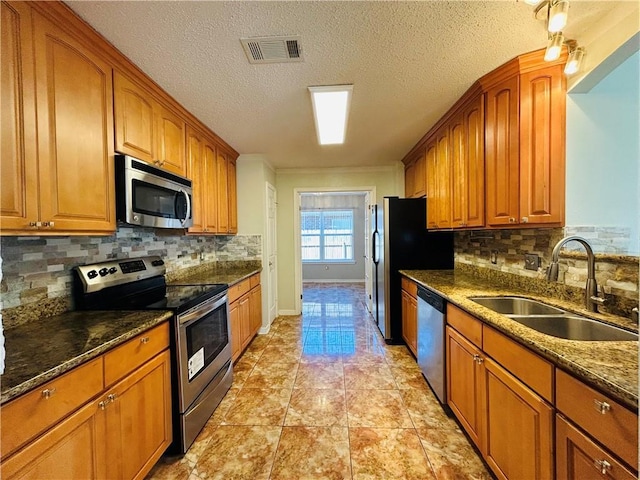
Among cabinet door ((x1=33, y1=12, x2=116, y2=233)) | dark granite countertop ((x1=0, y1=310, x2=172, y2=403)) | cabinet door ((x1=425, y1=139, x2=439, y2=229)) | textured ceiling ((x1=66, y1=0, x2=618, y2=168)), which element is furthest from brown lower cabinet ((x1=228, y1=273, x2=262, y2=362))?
cabinet door ((x1=425, y1=139, x2=439, y2=229))

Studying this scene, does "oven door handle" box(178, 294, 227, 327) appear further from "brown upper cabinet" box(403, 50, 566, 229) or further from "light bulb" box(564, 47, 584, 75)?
"light bulb" box(564, 47, 584, 75)

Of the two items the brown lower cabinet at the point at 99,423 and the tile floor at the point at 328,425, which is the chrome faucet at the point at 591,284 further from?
the brown lower cabinet at the point at 99,423

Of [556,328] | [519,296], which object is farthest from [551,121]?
[556,328]

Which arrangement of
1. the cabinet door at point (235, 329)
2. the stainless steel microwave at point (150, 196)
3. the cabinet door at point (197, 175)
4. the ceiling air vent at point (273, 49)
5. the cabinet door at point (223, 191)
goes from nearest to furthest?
the ceiling air vent at point (273, 49)
the stainless steel microwave at point (150, 196)
the cabinet door at point (197, 175)
the cabinet door at point (235, 329)
the cabinet door at point (223, 191)

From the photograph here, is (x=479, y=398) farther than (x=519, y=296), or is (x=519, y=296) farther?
(x=519, y=296)

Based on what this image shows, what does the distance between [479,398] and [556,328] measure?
567 millimetres

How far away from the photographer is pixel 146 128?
181 cm

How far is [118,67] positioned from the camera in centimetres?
155

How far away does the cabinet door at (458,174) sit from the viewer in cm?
225

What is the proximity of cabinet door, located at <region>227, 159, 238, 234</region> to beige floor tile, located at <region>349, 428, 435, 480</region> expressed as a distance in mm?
2531

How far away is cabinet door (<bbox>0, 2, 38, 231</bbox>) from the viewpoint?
102cm

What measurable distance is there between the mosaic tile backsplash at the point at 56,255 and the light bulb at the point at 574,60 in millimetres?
3084

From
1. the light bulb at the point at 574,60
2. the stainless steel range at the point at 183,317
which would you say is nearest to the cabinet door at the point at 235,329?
the stainless steel range at the point at 183,317

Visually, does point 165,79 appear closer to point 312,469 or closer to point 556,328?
point 312,469
